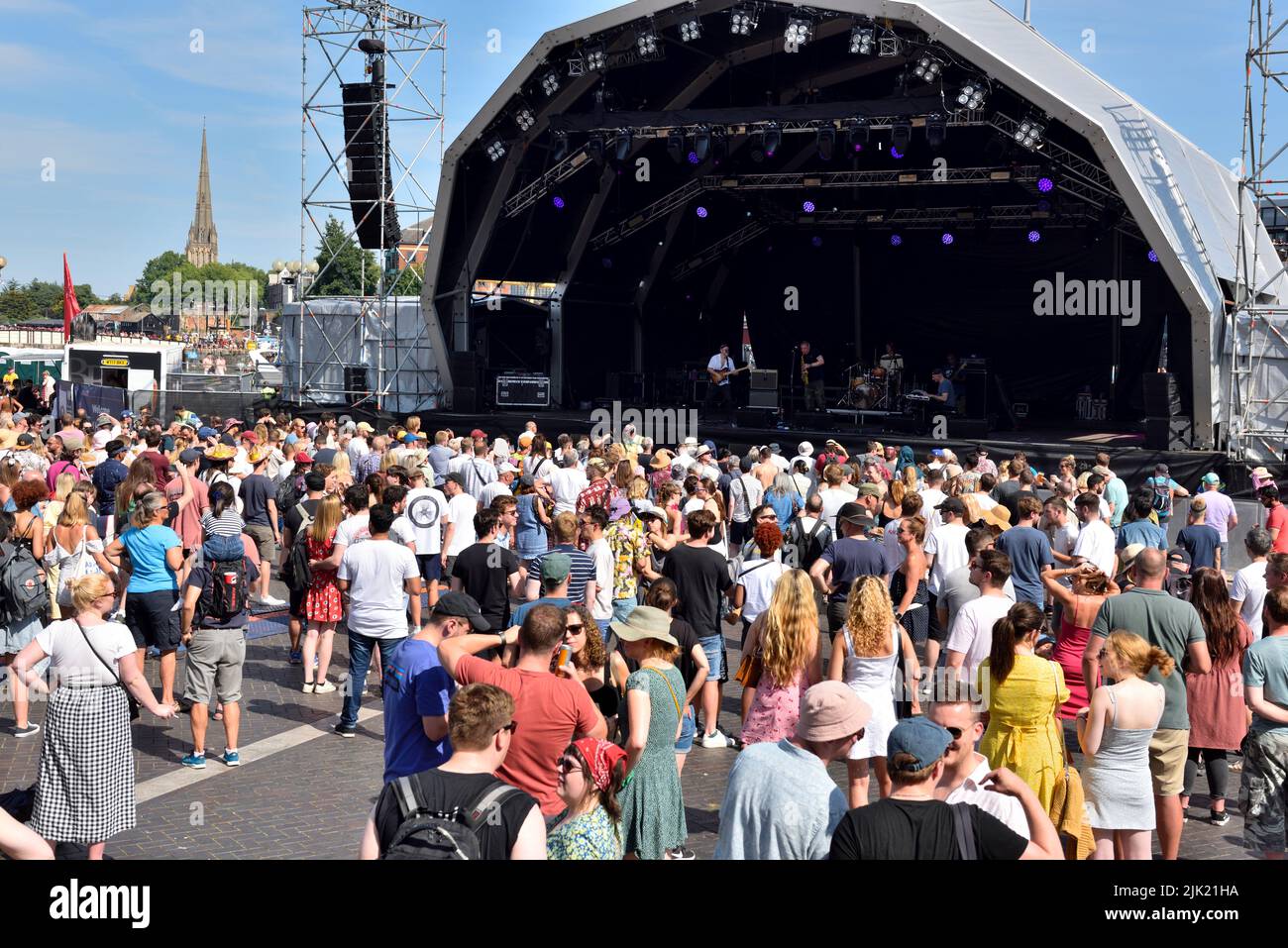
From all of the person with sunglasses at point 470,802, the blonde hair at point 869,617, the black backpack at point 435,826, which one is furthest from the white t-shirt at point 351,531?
the black backpack at point 435,826

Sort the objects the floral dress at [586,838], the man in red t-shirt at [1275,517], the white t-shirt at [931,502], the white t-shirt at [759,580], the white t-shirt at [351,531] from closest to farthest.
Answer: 1. the floral dress at [586,838]
2. the white t-shirt at [759,580]
3. the white t-shirt at [351,531]
4. the white t-shirt at [931,502]
5. the man in red t-shirt at [1275,517]

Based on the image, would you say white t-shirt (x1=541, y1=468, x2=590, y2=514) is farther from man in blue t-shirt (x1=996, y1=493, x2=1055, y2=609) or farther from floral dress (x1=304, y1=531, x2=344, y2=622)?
man in blue t-shirt (x1=996, y1=493, x2=1055, y2=609)

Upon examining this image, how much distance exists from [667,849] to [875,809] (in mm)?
2086

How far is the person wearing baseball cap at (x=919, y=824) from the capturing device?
323 centimetres

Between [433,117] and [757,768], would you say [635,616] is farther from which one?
[433,117]

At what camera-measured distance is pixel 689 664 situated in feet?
22.3

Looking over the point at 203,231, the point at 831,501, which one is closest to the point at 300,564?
the point at 831,501

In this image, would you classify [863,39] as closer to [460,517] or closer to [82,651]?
[460,517]

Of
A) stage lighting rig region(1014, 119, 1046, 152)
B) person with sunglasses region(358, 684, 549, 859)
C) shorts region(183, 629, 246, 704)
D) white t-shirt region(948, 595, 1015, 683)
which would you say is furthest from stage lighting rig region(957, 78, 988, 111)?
person with sunglasses region(358, 684, 549, 859)

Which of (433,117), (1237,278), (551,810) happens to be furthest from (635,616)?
(433,117)

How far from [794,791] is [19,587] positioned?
5.44 meters

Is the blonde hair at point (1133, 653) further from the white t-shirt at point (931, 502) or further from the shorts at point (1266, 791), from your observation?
→ the white t-shirt at point (931, 502)

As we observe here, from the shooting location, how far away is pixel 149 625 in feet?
24.7

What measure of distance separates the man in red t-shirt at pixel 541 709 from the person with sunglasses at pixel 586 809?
43 cm
